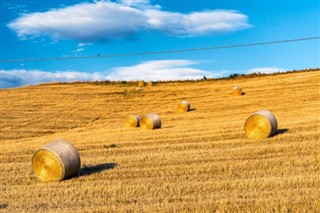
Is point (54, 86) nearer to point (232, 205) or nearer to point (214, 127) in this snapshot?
point (214, 127)

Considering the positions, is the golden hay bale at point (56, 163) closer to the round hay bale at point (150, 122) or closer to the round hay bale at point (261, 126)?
the round hay bale at point (261, 126)

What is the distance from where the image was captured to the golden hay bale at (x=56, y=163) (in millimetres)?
11086

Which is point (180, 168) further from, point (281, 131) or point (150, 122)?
point (150, 122)

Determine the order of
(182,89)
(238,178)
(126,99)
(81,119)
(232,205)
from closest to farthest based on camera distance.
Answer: (232,205) → (238,178) → (81,119) → (126,99) → (182,89)

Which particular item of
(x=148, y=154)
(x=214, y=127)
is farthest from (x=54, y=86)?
(x=148, y=154)

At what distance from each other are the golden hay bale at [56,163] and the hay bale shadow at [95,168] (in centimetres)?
33

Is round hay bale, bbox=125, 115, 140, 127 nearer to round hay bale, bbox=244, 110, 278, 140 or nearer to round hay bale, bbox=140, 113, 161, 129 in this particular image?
round hay bale, bbox=140, 113, 161, 129

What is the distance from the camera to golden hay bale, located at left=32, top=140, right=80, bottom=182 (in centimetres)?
1109

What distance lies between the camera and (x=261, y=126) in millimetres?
16109

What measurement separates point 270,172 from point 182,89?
30.9m

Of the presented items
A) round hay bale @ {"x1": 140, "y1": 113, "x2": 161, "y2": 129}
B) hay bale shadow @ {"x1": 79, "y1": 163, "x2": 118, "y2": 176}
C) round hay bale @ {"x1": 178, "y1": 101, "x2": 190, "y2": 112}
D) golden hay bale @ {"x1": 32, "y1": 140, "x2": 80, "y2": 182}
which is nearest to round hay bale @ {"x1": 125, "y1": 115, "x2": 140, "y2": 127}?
round hay bale @ {"x1": 140, "y1": 113, "x2": 161, "y2": 129}

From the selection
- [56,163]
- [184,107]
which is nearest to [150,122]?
[184,107]

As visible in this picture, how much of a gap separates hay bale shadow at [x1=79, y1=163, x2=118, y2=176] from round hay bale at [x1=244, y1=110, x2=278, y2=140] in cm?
568

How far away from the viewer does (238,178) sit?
9852 mm
